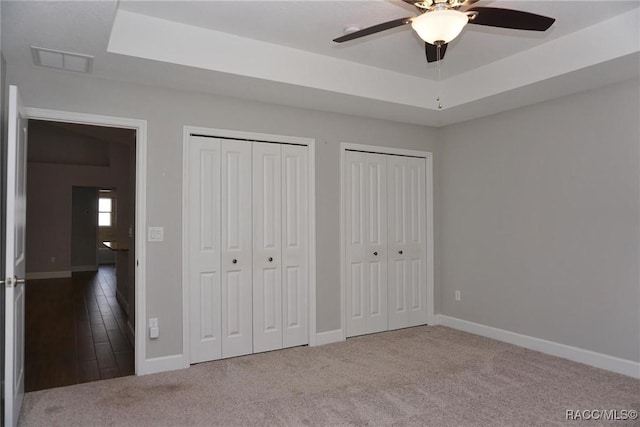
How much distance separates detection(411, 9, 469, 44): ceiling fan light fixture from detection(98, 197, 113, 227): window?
40.3ft

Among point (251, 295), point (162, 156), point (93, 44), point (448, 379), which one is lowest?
point (448, 379)

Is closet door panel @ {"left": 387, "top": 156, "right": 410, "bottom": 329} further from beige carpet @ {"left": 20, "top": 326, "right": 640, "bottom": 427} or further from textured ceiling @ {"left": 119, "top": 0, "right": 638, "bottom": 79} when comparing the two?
textured ceiling @ {"left": 119, "top": 0, "right": 638, "bottom": 79}

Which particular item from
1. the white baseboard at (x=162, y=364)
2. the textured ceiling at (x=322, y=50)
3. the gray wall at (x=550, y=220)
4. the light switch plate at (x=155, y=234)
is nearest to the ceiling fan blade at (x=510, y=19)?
the textured ceiling at (x=322, y=50)

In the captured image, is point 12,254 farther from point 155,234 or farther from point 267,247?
point 267,247

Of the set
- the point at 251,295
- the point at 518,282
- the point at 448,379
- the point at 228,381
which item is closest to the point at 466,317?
the point at 518,282

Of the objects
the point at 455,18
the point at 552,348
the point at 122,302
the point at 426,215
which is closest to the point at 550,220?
the point at 552,348

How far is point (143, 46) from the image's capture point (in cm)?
297

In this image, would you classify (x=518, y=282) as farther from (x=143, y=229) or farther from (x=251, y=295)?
(x=143, y=229)

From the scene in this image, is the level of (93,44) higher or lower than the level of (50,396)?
higher

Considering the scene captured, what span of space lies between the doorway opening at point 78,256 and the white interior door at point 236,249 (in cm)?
91

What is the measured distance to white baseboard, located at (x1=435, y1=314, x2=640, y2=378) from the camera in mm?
3463

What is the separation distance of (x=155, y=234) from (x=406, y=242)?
278cm

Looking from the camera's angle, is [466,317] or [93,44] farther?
[466,317]

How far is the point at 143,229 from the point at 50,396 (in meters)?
1.35
